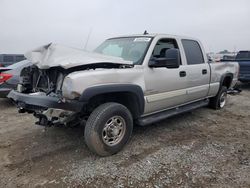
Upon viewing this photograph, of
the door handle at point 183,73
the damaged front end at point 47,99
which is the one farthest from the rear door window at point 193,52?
the damaged front end at point 47,99

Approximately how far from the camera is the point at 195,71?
5.16 meters

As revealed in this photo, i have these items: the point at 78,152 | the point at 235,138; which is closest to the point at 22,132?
the point at 78,152

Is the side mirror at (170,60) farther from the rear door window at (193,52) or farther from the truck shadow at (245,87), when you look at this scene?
the truck shadow at (245,87)

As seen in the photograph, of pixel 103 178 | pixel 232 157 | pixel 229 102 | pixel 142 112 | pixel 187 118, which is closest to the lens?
pixel 103 178

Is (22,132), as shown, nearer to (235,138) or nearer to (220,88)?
(235,138)

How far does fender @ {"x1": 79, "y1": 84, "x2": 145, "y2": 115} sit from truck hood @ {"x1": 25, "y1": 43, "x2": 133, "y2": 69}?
0.40 meters

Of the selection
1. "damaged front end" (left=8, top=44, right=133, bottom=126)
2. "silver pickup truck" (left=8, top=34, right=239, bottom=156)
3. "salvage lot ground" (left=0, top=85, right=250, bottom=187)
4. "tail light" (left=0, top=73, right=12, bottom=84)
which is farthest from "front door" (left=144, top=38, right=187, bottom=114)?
"tail light" (left=0, top=73, right=12, bottom=84)

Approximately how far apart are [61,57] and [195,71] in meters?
2.86

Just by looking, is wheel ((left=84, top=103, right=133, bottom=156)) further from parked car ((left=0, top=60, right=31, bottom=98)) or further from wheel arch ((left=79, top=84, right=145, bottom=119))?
parked car ((left=0, top=60, right=31, bottom=98))

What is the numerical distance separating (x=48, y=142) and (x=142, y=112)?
5.53 ft

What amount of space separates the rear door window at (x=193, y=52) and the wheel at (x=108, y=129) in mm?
2133

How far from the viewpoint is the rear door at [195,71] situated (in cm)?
507

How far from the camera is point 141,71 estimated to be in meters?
3.94

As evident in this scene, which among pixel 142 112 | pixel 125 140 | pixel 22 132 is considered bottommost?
pixel 22 132
